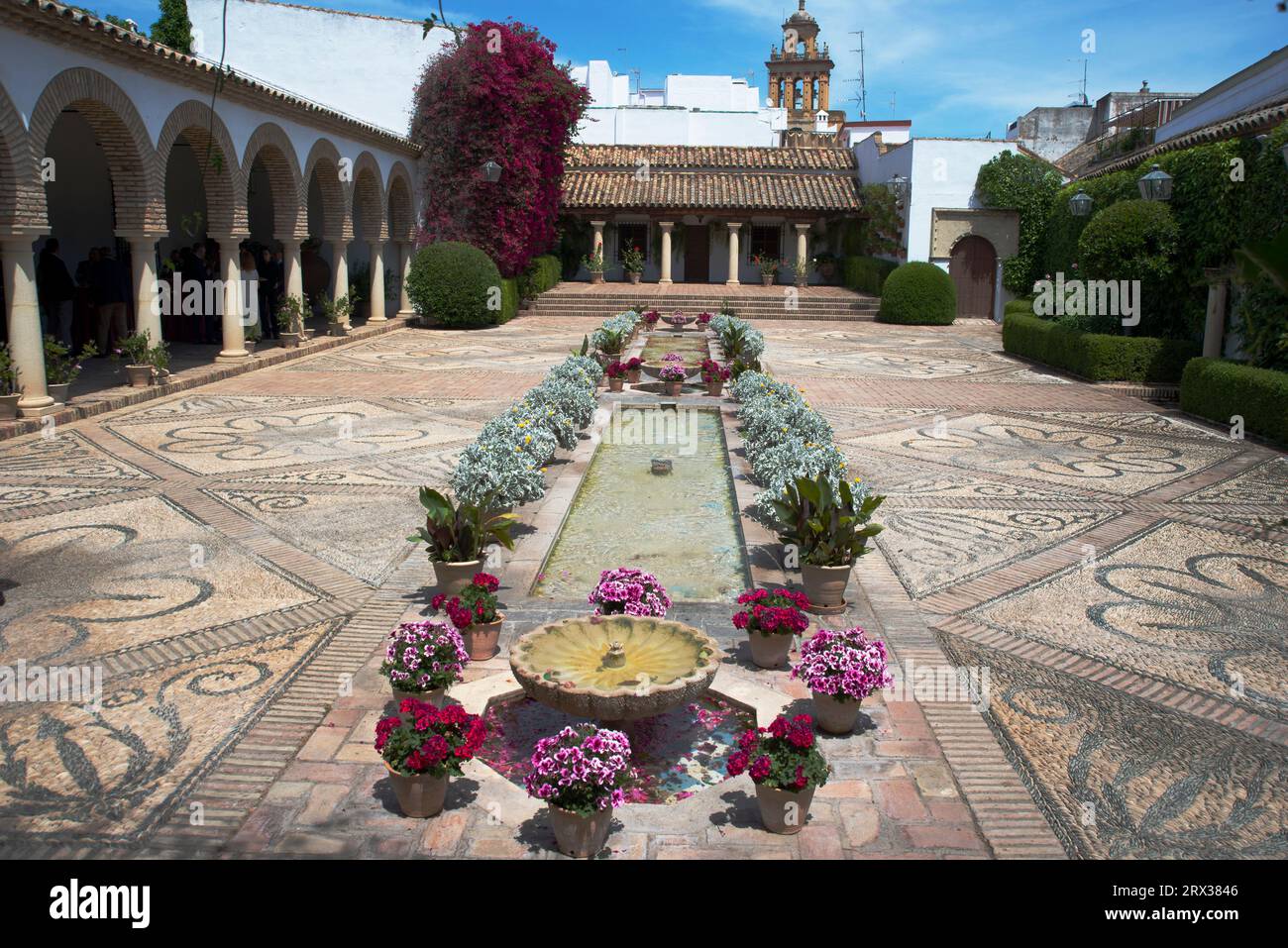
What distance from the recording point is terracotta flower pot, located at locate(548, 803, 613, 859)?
11.4 ft

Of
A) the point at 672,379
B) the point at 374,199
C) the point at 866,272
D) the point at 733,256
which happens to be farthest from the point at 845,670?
the point at 733,256

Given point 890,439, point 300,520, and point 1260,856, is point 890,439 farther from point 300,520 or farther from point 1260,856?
point 1260,856

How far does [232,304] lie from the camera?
1587cm

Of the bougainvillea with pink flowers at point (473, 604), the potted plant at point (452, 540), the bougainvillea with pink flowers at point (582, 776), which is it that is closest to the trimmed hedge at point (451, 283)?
the potted plant at point (452, 540)

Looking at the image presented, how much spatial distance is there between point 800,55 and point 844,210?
130 ft

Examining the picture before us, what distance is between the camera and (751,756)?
3.68 metres

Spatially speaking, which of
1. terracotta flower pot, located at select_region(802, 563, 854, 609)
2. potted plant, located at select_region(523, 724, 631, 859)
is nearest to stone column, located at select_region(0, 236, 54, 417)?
terracotta flower pot, located at select_region(802, 563, 854, 609)

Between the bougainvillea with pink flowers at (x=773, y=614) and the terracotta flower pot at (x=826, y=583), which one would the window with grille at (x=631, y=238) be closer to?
the terracotta flower pot at (x=826, y=583)

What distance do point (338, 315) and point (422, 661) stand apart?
16.7 metres

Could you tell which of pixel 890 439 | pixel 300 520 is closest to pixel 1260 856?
pixel 300 520

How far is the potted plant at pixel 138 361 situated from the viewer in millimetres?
13094

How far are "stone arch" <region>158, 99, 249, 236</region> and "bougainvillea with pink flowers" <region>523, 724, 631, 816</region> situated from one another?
530 inches

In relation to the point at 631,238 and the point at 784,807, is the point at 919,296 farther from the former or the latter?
the point at 784,807

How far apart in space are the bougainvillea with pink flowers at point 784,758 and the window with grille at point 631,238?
30.1 meters
